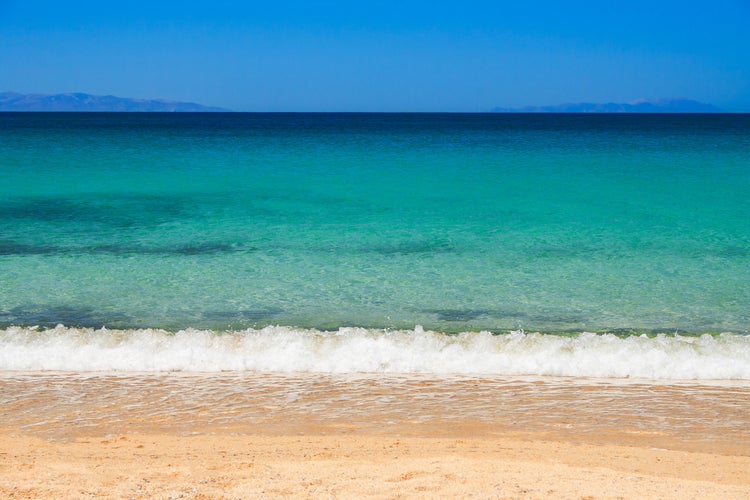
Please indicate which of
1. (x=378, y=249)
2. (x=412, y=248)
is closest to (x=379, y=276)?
(x=378, y=249)

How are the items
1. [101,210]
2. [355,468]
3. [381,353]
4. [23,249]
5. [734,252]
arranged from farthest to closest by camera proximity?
[101,210] → [23,249] → [734,252] → [381,353] → [355,468]

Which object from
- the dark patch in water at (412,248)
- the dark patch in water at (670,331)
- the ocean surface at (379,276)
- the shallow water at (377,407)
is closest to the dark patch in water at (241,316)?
the ocean surface at (379,276)

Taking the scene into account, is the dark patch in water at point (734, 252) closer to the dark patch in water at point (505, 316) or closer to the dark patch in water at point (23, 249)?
the dark patch in water at point (505, 316)

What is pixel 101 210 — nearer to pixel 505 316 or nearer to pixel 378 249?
pixel 378 249

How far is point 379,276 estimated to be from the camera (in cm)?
1012

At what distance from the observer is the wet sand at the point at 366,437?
161 inches

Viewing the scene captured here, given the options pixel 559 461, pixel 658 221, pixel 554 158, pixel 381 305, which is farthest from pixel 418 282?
pixel 554 158

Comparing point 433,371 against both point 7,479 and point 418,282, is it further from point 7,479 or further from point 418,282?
point 7,479

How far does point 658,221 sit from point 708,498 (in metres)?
12.0

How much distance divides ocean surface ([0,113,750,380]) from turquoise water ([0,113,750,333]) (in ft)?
0.17

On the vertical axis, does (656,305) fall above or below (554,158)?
below

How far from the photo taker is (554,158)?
31.0 meters

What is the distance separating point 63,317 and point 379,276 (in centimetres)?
453

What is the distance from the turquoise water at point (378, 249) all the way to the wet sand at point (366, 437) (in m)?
1.82
